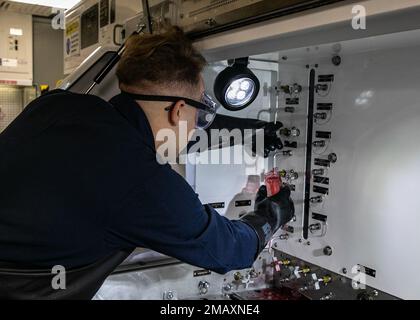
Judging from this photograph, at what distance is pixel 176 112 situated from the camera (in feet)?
4.80

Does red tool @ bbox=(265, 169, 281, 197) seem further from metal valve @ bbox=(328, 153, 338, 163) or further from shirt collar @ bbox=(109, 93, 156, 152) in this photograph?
shirt collar @ bbox=(109, 93, 156, 152)

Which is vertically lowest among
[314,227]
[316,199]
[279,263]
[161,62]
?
[279,263]

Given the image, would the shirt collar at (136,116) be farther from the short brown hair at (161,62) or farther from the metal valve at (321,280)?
the metal valve at (321,280)

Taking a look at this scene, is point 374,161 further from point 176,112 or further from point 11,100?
point 11,100

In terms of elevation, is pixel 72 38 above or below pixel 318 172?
above

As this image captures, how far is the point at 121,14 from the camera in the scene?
7.16ft

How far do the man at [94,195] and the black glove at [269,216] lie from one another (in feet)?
0.66

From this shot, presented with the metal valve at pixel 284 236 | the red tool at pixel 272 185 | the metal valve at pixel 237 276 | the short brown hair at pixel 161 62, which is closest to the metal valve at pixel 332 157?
the red tool at pixel 272 185

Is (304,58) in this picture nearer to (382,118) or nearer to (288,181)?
(382,118)

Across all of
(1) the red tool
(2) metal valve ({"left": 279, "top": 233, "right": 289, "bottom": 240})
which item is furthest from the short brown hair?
(2) metal valve ({"left": 279, "top": 233, "right": 289, "bottom": 240})

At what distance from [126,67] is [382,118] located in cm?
122

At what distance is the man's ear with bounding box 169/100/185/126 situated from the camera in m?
1.46

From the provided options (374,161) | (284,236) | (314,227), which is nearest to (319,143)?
(374,161)

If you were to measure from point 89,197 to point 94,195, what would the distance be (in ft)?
0.05
